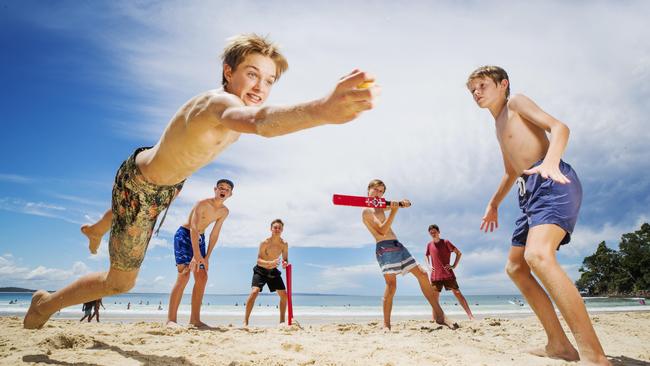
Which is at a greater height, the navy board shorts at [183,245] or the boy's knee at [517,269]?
the navy board shorts at [183,245]

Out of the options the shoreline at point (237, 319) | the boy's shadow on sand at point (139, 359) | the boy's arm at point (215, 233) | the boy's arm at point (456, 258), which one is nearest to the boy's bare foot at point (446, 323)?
the boy's arm at point (456, 258)

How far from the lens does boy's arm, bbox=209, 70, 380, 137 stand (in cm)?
141

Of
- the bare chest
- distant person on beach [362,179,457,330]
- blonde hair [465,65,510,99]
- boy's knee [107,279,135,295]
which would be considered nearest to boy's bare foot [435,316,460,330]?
distant person on beach [362,179,457,330]

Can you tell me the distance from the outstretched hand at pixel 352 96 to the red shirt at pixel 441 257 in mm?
7464

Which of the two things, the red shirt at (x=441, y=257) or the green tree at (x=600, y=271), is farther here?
the green tree at (x=600, y=271)

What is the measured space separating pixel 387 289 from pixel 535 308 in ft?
9.63

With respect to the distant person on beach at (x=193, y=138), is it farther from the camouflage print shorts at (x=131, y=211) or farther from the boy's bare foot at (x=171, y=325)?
the boy's bare foot at (x=171, y=325)

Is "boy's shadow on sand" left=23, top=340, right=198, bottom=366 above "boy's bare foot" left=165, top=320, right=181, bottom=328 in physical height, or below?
above

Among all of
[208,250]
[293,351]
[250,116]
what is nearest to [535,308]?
[293,351]

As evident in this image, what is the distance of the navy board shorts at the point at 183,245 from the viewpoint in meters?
6.21

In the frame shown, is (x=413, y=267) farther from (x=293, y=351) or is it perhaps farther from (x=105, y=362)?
(x=105, y=362)

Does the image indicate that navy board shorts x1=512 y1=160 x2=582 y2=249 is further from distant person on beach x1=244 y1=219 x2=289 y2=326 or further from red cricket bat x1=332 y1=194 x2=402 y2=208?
distant person on beach x1=244 y1=219 x2=289 y2=326

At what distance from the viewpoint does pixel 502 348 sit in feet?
11.9

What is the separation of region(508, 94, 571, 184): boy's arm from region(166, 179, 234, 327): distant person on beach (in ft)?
16.2
